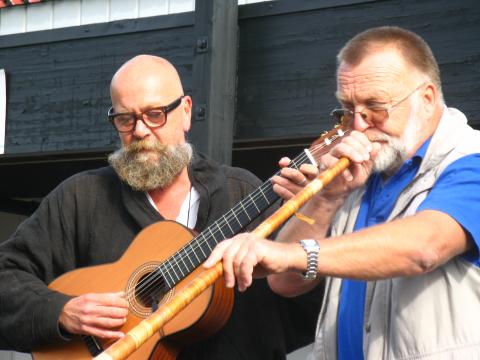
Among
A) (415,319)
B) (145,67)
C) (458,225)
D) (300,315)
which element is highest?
(145,67)

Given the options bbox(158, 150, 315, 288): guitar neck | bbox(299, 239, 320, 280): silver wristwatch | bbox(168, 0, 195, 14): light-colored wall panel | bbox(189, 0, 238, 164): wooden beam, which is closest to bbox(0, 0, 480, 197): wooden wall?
bbox(168, 0, 195, 14): light-colored wall panel

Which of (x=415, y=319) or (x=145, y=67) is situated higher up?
(x=145, y=67)

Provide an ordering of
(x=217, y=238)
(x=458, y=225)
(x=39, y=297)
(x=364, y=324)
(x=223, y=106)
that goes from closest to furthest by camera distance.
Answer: (x=458, y=225) → (x=364, y=324) → (x=217, y=238) → (x=39, y=297) → (x=223, y=106)

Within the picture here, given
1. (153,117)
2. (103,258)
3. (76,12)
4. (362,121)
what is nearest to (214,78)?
(76,12)

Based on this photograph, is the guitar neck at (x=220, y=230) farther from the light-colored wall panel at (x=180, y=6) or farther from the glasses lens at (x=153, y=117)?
the light-colored wall panel at (x=180, y=6)

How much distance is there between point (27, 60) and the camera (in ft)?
22.8

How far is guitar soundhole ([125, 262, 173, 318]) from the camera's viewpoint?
13.3ft

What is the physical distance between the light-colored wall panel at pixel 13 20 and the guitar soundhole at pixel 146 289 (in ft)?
10.5

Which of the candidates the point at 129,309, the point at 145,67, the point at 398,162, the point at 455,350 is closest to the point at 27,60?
the point at 145,67

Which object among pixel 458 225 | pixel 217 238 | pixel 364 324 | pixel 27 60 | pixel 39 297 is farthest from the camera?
pixel 27 60

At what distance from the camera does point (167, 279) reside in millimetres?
4031

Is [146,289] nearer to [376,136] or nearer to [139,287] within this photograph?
[139,287]

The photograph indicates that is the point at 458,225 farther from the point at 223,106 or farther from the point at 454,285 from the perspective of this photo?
the point at 223,106

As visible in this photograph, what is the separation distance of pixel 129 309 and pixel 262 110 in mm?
2266
